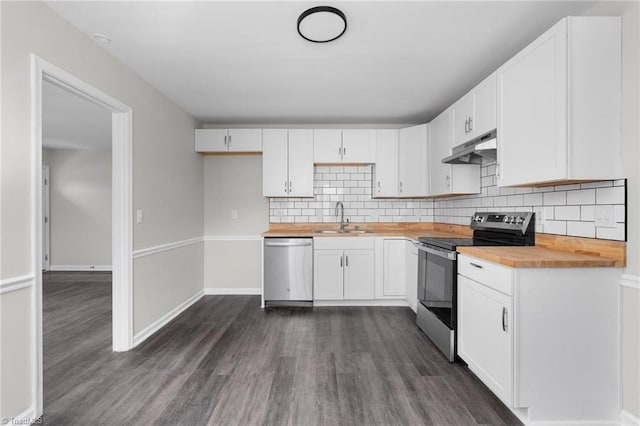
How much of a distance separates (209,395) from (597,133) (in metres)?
2.81

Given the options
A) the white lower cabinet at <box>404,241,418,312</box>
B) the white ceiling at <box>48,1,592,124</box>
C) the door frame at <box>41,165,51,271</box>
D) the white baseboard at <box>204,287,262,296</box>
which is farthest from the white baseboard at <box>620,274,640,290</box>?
the door frame at <box>41,165,51,271</box>

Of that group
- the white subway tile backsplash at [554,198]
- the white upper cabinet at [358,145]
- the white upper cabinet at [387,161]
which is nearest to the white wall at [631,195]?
the white subway tile backsplash at [554,198]

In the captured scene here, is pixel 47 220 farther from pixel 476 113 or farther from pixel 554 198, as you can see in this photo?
pixel 554 198

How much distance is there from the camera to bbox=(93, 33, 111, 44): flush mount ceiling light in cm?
224

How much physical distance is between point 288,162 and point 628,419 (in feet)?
12.2

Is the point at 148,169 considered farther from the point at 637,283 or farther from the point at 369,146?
the point at 637,283

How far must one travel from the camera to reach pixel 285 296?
388cm

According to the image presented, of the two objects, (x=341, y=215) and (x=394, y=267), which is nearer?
(x=394, y=267)

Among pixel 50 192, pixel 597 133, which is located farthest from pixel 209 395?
pixel 50 192

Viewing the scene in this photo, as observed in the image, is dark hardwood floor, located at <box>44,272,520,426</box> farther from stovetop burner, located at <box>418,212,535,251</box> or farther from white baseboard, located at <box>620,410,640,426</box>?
stovetop burner, located at <box>418,212,535,251</box>

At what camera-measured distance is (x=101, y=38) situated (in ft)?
7.45

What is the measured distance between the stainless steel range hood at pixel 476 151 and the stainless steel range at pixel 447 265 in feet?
1.75

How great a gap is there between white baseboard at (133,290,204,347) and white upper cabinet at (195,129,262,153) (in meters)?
2.00

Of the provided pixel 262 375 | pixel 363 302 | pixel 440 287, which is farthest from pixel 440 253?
pixel 262 375
